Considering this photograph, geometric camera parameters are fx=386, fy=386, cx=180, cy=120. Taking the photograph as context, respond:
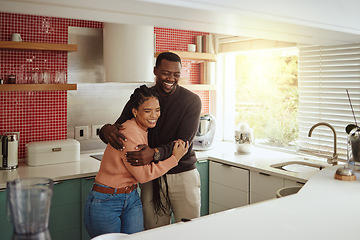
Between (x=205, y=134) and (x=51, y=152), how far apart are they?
4.77 ft

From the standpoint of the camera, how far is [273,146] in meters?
4.02

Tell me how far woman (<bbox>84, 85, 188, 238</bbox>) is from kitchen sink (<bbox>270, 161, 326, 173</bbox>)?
1.25 meters

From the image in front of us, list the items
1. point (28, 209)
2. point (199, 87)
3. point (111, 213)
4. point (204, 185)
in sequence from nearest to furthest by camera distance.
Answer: point (28, 209), point (111, 213), point (204, 185), point (199, 87)

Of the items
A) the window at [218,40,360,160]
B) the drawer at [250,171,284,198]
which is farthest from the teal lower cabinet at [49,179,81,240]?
the window at [218,40,360,160]

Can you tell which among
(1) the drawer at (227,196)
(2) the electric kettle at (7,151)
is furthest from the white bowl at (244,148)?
(2) the electric kettle at (7,151)

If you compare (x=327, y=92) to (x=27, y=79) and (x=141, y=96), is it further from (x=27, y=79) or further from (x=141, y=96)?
(x=27, y=79)

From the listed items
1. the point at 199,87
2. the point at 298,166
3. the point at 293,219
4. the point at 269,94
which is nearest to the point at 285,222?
the point at 293,219

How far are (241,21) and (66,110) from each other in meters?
2.29

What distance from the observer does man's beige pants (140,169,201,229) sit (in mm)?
2486

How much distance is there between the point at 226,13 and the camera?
4.97ft

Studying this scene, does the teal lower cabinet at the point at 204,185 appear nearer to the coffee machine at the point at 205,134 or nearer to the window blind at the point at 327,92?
the coffee machine at the point at 205,134

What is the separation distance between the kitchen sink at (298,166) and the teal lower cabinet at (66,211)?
1581 mm

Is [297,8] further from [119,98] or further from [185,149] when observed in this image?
[119,98]

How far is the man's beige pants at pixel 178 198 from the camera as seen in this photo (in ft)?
8.16
